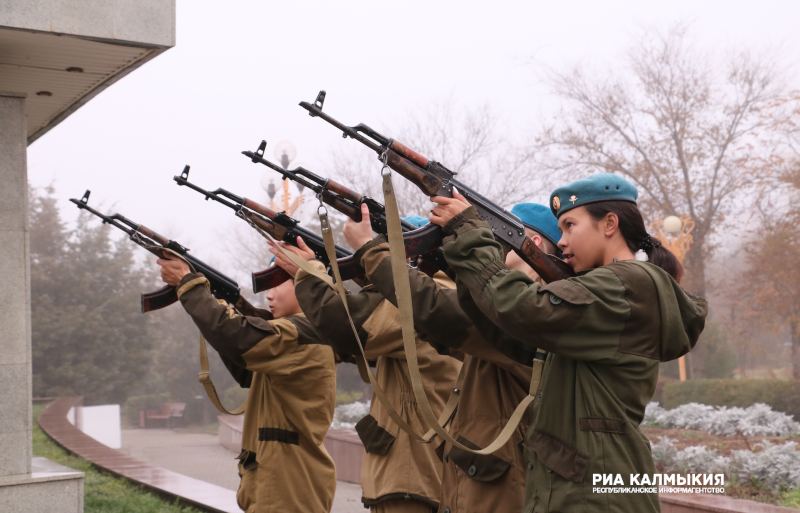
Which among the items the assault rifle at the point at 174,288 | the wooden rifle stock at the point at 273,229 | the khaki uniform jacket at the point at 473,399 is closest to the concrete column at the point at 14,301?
the assault rifle at the point at 174,288

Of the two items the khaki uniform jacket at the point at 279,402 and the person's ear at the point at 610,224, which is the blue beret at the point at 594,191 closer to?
the person's ear at the point at 610,224

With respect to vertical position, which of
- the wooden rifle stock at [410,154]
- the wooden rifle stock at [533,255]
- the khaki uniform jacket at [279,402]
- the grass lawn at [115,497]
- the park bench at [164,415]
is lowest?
the park bench at [164,415]

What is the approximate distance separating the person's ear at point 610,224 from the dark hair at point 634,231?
0.01 meters

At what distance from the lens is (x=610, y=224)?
2.82 m

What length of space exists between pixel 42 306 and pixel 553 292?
33.8m

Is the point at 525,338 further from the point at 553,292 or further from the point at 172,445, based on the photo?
the point at 172,445

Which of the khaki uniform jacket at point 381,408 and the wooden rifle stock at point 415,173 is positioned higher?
the wooden rifle stock at point 415,173

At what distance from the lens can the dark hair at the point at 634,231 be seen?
282 cm

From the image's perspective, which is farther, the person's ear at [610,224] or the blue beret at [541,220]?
the blue beret at [541,220]

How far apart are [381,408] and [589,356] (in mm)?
1930

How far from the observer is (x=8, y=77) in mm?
5477

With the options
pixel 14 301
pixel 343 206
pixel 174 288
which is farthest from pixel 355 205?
pixel 14 301

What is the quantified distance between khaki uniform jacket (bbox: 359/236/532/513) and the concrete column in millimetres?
3195

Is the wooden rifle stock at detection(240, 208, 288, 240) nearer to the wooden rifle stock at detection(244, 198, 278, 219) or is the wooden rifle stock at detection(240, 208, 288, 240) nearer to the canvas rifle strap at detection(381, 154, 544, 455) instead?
the wooden rifle stock at detection(244, 198, 278, 219)
